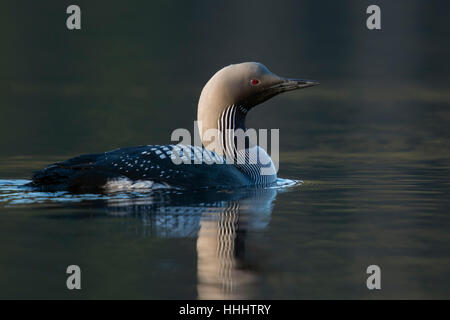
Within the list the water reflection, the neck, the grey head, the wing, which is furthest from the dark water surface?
the grey head

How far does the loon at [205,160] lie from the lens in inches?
271

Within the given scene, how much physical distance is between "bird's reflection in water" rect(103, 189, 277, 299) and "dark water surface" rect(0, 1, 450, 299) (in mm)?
16

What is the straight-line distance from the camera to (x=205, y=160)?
7.24 metres

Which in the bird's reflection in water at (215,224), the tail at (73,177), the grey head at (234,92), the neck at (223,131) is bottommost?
the bird's reflection in water at (215,224)

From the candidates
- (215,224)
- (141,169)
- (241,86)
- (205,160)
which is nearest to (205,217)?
(215,224)

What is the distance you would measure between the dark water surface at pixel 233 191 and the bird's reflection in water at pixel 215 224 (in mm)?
16

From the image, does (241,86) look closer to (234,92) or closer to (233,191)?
(234,92)

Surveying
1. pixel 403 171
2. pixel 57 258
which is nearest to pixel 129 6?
pixel 403 171

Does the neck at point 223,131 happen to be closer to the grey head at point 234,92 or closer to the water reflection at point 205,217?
the grey head at point 234,92

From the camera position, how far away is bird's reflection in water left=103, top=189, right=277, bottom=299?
4.60 meters

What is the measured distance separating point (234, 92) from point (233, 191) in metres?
0.88

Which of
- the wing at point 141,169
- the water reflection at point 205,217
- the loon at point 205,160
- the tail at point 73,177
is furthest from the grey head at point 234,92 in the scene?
the tail at point 73,177
